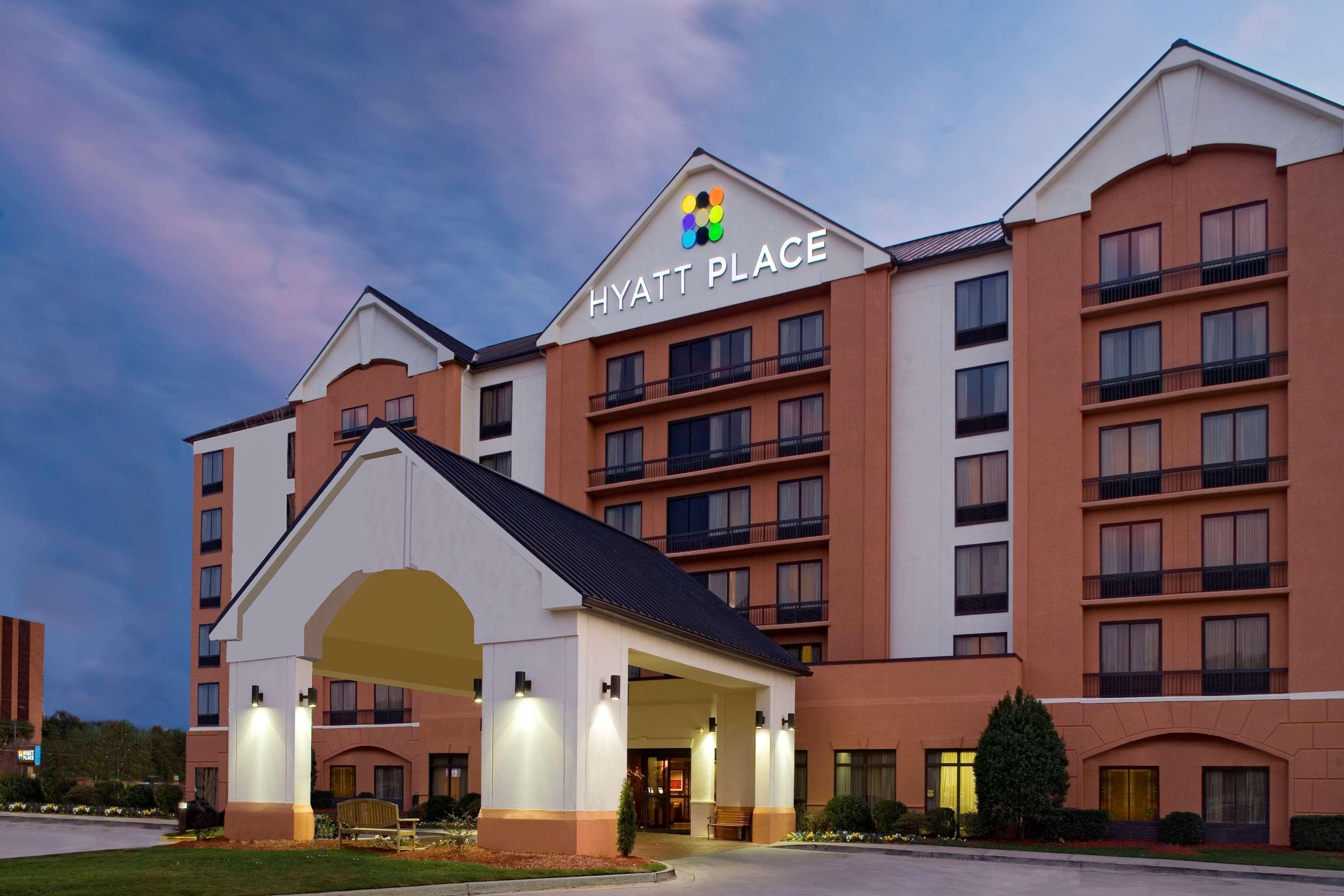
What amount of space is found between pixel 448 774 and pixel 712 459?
16057 mm

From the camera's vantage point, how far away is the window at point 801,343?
43000mm

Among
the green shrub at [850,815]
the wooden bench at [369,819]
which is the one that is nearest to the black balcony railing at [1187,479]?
the green shrub at [850,815]

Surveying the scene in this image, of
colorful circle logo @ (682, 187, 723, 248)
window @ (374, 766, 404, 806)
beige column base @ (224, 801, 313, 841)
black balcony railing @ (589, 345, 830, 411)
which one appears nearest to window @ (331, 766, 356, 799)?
window @ (374, 766, 404, 806)

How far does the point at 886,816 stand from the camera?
34.4m

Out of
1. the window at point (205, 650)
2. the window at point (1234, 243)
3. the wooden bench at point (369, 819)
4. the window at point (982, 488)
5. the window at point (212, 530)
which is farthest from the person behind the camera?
the window at point (212, 530)

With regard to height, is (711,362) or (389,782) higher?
(711,362)

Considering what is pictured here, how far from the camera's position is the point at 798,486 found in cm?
4322

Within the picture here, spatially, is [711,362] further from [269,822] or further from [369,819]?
[369,819]

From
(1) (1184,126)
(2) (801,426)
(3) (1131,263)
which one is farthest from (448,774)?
(1) (1184,126)

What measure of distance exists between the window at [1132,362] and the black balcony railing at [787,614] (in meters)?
11.7

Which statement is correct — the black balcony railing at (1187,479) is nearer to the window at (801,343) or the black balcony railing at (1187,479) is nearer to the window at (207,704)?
the window at (801,343)

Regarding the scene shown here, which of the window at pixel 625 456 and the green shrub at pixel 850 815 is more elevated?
the window at pixel 625 456

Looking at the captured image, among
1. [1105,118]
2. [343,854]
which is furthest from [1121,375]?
[343,854]

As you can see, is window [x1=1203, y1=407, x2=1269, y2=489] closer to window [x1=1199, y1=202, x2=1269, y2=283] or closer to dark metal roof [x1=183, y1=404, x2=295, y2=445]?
window [x1=1199, y1=202, x2=1269, y2=283]
